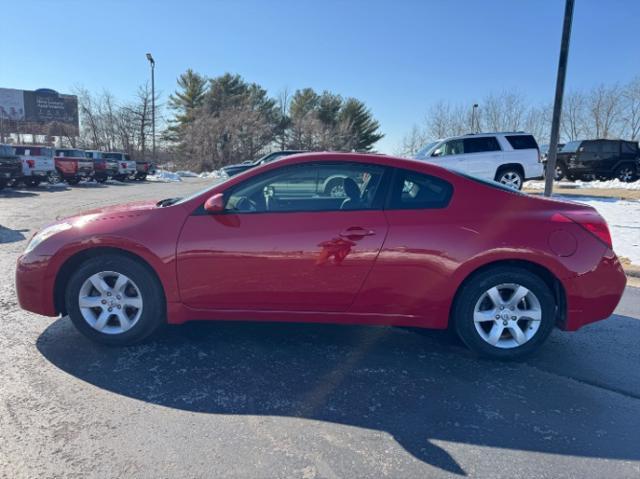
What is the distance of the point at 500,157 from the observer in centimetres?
1241

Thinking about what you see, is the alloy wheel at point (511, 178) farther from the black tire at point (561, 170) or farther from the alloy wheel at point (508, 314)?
the alloy wheel at point (508, 314)

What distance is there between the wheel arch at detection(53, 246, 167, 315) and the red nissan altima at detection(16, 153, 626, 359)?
1 cm

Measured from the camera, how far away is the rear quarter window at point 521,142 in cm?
1245

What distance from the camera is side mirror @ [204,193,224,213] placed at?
3.07 meters

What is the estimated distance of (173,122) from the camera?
176 ft

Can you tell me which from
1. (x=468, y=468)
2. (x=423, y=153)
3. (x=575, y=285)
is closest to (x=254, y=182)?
(x=468, y=468)

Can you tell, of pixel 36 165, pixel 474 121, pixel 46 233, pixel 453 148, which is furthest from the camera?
pixel 474 121

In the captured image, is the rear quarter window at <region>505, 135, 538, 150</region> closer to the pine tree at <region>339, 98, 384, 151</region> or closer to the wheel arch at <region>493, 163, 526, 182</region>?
the wheel arch at <region>493, 163, 526, 182</region>

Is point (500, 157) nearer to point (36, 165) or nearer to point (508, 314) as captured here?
point (508, 314)

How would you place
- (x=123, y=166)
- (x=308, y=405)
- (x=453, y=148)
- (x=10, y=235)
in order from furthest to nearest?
(x=123, y=166)
(x=453, y=148)
(x=10, y=235)
(x=308, y=405)

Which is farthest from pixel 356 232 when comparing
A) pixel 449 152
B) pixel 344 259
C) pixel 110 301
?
pixel 449 152

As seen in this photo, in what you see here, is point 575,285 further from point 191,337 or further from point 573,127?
point 573,127

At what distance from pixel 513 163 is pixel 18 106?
54914mm

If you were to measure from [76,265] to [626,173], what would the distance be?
2261cm
